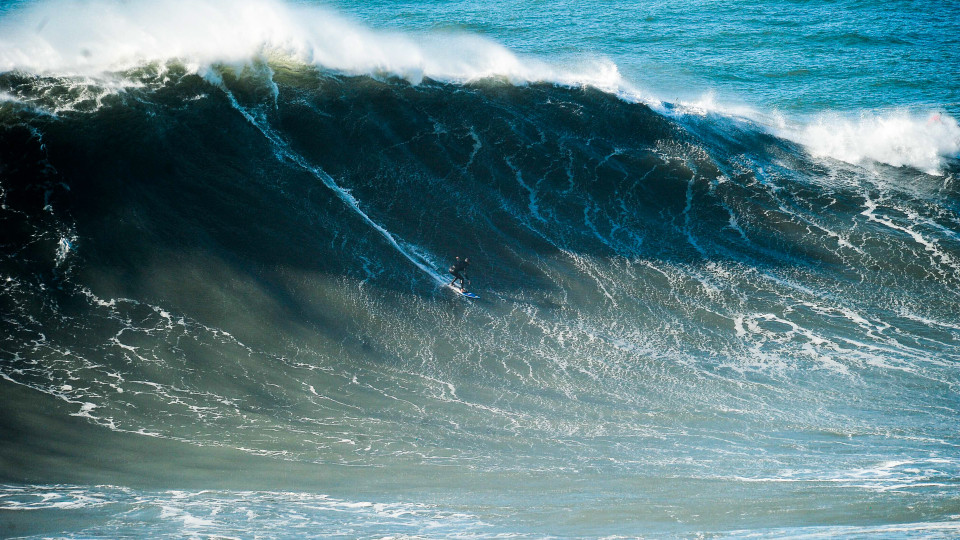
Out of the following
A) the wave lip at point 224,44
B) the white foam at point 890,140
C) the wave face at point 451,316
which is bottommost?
the wave face at point 451,316

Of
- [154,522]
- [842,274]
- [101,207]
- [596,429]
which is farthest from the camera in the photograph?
[842,274]

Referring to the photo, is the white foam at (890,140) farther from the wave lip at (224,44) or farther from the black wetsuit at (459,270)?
the black wetsuit at (459,270)

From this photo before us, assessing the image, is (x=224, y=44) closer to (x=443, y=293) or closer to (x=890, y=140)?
(x=443, y=293)

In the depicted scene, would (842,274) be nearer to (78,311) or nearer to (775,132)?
(775,132)

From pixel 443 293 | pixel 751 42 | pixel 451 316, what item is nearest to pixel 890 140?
pixel 751 42

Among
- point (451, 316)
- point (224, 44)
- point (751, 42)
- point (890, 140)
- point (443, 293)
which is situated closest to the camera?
point (451, 316)

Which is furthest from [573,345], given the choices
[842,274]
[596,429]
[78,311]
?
[78,311]

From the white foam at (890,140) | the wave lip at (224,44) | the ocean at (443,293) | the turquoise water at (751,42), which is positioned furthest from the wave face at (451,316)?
the turquoise water at (751,42)
